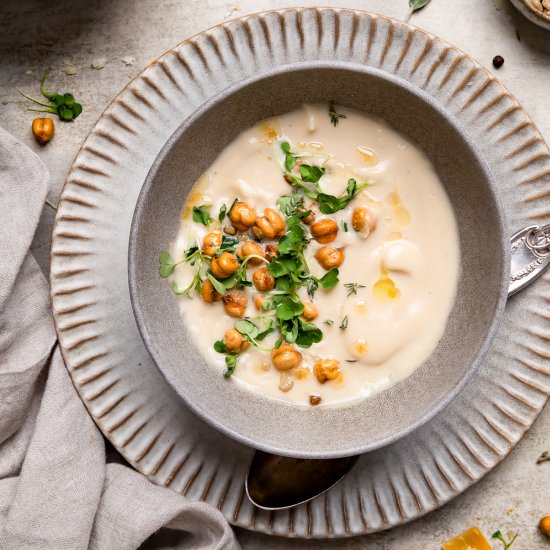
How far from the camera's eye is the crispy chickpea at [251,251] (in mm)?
1988

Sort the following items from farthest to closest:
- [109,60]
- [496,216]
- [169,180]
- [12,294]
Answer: [109,60] → [12,294] → [169,180] → [496,216]

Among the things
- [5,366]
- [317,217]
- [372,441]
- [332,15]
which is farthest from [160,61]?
[372,441]

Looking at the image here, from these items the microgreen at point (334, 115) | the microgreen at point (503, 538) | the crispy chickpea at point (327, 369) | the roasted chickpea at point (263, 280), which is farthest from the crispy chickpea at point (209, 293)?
the microgreen at point (503, 538)

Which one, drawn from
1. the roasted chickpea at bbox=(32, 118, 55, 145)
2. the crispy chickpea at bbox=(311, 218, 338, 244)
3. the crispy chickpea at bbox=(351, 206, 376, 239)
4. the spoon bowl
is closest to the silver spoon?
the spoon bowl

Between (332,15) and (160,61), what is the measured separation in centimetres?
50

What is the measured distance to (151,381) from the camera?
2102mm

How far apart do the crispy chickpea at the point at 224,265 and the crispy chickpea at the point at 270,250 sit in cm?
9

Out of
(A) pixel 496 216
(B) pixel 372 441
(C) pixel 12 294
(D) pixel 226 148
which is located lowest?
(C) pixel 12 294

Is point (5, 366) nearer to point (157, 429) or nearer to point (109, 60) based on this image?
point (157, 429)

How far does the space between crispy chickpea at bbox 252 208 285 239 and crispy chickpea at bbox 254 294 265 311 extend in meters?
0.17

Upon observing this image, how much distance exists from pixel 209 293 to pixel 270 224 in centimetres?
26

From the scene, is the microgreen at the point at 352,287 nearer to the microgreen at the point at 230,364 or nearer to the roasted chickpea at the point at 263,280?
the roasted chickpea at the point at 263,280

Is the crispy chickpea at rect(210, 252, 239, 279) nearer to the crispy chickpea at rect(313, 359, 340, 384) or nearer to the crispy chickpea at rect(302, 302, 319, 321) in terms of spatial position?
the crispy chickpea at rect(302, 302, 319, 321)

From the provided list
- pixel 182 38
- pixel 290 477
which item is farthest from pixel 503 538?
pixel 182 38
